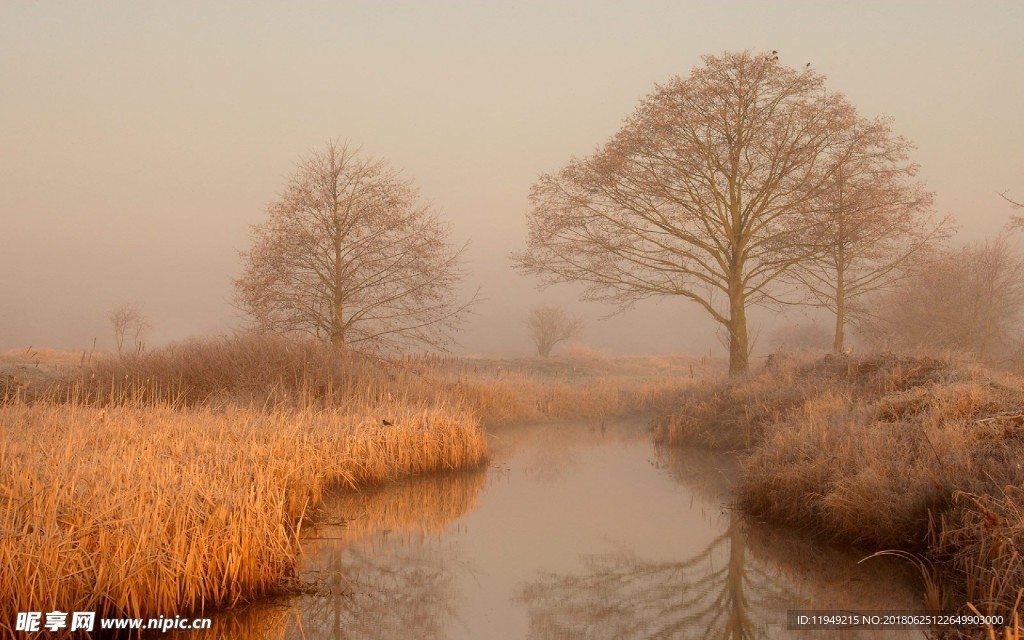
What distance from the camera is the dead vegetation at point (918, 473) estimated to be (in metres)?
5.51

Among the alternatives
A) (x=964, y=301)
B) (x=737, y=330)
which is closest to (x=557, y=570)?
(x=737, y=330)

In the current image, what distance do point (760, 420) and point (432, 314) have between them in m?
9.16

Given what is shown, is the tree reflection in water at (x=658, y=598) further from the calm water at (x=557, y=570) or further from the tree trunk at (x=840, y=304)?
the tree trunk at (x=840, y=304)

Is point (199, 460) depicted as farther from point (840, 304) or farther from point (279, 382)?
point (840, 304)

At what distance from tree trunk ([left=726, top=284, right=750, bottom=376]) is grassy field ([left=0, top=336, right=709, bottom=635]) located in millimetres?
2016

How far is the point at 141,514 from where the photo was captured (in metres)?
5.11

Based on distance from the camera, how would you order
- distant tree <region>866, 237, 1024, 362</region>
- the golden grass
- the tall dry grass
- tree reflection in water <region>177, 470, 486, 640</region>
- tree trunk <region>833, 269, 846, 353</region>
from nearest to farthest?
the golden grass < tree reflection in water <region>177, 470, 486, 640</region> < the tall dry grass < tree trunk <region>833, 269, 846, 353</region> < distant tree <region>866, 237, 1024, 362</region>

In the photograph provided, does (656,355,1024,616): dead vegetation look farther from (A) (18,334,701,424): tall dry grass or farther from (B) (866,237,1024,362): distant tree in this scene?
(B) (866,237,1024,362): distant tree

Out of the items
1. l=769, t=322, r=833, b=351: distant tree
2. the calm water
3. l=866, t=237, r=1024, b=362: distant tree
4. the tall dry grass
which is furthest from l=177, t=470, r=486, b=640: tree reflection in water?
l=769, t=322, r=833, b=351: distant tree

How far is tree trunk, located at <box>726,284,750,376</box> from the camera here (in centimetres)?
1883

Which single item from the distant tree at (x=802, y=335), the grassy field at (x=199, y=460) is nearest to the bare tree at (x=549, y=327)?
the distant tree at (x=802, y=335)

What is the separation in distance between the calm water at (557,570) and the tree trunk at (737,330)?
8746 mm

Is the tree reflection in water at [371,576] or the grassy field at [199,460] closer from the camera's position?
the grassy field at [199,460]

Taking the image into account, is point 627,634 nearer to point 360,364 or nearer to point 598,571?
point 598,571
